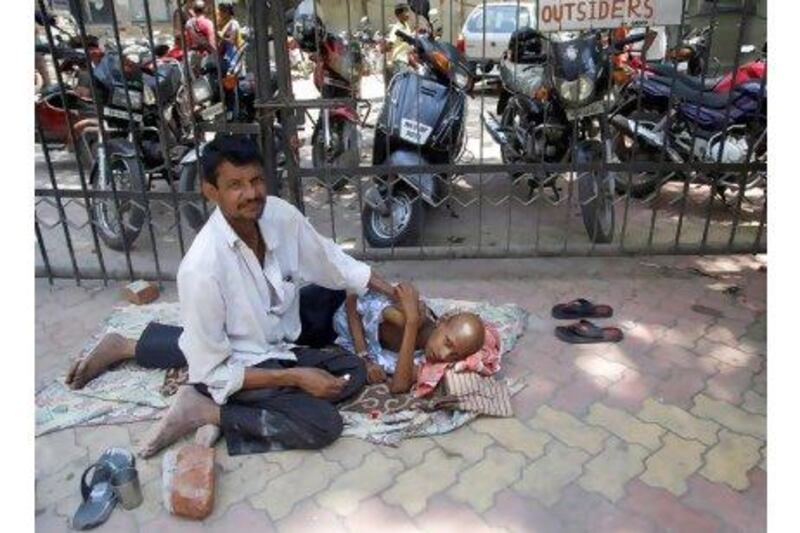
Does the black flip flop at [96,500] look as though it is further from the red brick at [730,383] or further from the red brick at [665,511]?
the red brick at [730,383]

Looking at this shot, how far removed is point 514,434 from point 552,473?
0.83 ft

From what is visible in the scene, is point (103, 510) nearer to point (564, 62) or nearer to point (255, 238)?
point (255, 238)

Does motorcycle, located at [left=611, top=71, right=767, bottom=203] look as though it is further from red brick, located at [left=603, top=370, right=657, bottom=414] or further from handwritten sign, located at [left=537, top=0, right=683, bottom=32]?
red brick, located at [left=603, top=370, right=657, bottom=414]

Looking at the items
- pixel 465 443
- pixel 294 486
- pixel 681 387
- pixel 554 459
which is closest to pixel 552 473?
pixel 554 459

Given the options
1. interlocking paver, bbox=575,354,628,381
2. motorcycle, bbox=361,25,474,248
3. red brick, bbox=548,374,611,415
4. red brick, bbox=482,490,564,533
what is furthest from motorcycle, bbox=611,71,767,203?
red brick, bbox=482,490,564,533

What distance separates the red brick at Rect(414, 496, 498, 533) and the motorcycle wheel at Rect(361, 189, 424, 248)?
199cm

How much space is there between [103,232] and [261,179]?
2.58 meters

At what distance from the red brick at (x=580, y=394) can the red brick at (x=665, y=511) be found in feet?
1.58

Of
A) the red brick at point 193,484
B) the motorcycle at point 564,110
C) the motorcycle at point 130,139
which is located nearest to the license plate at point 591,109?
the motorcycle at point 564,110

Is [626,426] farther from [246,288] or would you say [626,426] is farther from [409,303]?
[246,288]

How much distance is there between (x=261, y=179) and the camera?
2350 millimetres

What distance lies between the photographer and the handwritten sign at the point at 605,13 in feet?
11.0

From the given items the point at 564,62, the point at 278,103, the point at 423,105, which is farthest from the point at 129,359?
the point at 564,62

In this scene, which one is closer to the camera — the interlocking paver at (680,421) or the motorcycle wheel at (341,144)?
the interlocking paver at (680,421)
